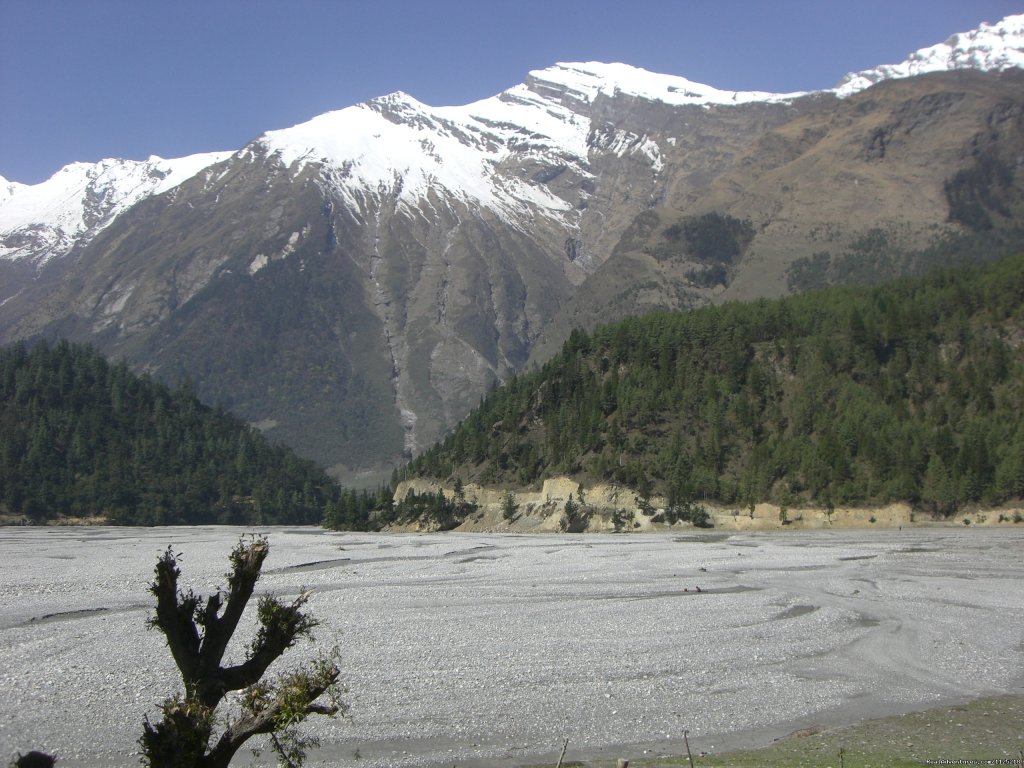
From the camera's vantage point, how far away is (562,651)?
4122 cm

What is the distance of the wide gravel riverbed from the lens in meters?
29.7

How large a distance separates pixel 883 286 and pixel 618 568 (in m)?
123

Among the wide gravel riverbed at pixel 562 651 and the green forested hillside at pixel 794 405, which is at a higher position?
the green forested hillside at pixel 794 405

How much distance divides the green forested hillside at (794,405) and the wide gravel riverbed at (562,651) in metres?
44.7

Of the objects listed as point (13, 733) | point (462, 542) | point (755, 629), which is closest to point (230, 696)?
point (13, 733)

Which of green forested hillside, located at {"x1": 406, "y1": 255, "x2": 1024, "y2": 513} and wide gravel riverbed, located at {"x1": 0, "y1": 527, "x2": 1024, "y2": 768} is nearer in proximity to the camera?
wide gravel riverbed, located at {"x1": 0, "y1": 527, "x2": 1024, "y2": 768}

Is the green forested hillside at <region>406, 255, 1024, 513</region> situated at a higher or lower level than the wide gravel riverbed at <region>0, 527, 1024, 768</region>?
higher

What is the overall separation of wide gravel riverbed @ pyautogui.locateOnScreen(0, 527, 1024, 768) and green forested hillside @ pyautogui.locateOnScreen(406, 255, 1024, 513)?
44.7 meters

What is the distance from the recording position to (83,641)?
4384 cm

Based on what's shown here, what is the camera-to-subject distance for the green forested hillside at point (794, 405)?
123 meters

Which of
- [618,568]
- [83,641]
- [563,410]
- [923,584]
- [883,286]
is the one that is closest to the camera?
[83,641]

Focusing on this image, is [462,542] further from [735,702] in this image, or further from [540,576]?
[735,702]

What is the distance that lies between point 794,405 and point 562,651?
110 meters

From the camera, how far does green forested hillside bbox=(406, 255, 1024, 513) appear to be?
4855 inches
